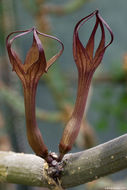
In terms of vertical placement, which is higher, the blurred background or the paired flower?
the paired flower

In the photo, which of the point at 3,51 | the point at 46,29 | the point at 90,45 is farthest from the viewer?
the point at 46,29

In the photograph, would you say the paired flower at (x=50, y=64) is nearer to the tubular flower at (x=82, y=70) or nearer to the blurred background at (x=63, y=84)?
the tubular flower at (x=82, y=70)

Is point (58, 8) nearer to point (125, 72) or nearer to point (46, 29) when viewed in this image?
point (46, 29)

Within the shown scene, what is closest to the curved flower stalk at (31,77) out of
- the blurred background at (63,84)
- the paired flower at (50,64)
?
the paired flower at (50,64)

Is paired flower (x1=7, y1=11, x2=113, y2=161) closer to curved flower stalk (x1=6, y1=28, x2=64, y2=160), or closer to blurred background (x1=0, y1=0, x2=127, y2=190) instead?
curved flower stalk (x1=6, y1=28, x2=64, y2=160)

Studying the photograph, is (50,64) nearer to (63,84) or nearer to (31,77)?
(31,77)

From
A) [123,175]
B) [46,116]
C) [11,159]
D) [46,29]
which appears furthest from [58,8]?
[11,159]

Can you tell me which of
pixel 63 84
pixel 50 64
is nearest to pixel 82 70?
pixel 50 64

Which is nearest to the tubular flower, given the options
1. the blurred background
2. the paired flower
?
the paired flower
